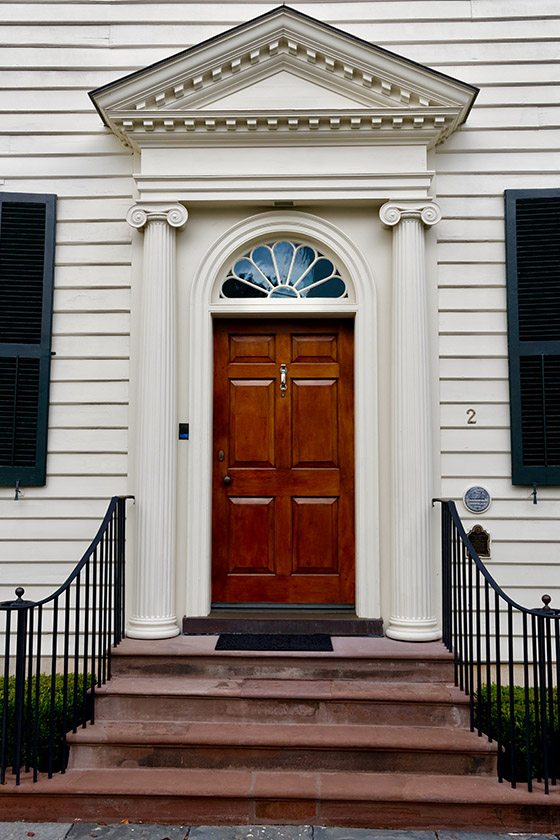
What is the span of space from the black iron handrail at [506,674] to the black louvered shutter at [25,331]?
10.4 ft

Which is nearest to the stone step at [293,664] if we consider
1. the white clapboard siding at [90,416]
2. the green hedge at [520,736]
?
the green hedge at [520,736]

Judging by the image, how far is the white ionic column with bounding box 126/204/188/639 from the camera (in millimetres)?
4820

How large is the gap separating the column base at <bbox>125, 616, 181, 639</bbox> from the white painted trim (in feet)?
0.69

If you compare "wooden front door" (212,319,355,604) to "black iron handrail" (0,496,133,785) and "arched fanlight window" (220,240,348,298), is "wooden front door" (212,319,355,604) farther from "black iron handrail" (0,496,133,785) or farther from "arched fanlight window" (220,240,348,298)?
"black iron handrail" (0,496,133,785)

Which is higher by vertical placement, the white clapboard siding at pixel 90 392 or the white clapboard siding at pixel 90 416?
the white clapboard siding at pixel 90 392

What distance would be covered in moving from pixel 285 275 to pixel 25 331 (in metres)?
2.11

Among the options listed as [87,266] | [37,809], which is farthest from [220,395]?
[37,809]

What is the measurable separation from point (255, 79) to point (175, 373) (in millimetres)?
2364

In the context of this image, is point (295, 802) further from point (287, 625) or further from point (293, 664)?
point (287, 625)

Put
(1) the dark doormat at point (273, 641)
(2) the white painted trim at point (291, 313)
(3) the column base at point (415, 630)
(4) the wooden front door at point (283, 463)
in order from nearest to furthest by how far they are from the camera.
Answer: (1) the dark doormat at point (273, 641), (3) the column base at point (415, 630), (2) the white painted trim at point (291, 313), (4) the wooden front door at point (283, 463)

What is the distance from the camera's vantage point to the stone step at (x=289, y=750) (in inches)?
150

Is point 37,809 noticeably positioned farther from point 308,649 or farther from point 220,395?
point 220,395

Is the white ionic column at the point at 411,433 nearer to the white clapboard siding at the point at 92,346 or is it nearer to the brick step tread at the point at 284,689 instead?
the brick step tread at the point at 284,689

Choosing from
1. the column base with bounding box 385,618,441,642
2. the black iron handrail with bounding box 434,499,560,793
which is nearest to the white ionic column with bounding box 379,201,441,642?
the column base with bounding box 385,618,441,642
